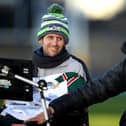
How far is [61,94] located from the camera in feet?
20.2

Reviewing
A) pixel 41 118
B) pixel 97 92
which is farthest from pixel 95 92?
pixel 41 118

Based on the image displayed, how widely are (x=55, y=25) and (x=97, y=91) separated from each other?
3.56ft

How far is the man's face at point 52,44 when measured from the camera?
6.41 m

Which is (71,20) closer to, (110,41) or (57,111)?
(110,41)

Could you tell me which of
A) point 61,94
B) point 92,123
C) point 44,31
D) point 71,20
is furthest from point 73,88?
point 71,20

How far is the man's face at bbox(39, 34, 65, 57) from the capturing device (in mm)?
6406

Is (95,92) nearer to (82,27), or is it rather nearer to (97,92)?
(97,92)

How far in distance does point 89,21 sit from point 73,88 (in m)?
9.34

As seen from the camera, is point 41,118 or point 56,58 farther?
point 56,58

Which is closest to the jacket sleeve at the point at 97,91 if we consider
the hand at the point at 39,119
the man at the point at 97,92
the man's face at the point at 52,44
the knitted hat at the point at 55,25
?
the man at the point at 97,92

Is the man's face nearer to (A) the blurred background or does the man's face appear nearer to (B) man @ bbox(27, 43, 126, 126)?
(B) man @ bbox(27, 43, 126, 126)

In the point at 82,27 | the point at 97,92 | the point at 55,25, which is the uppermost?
the point at 82,27

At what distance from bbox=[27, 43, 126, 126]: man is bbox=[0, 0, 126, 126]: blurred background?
955cm

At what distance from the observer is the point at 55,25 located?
21.4ft
